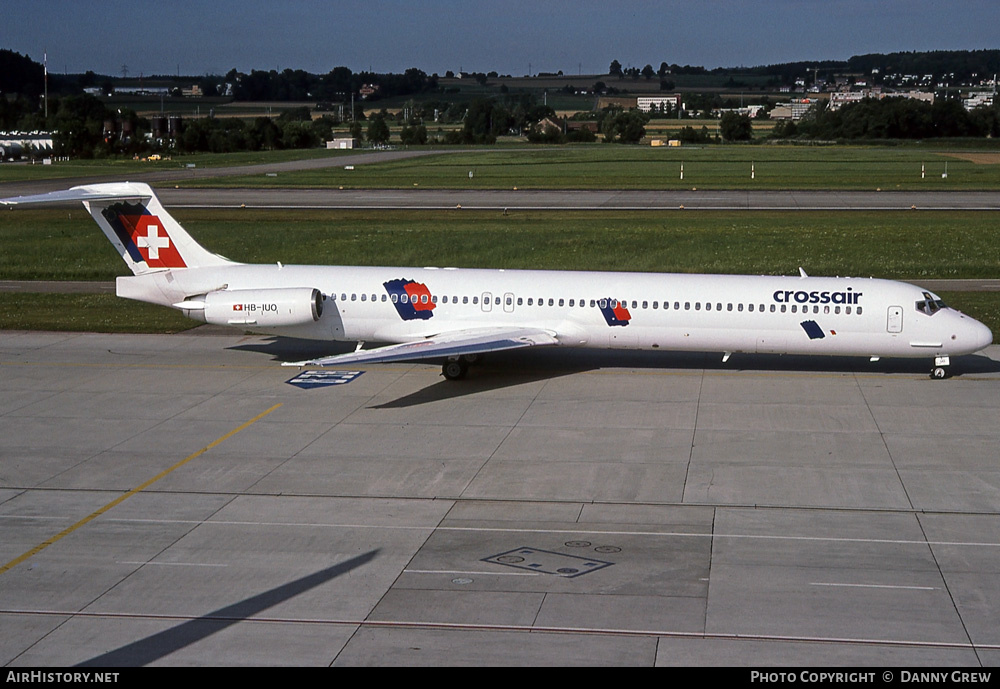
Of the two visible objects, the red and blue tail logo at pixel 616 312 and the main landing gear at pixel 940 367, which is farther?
the main landing gear at pixel 940 367

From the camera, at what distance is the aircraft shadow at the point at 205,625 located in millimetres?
14500

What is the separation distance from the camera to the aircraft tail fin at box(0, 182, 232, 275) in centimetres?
3120

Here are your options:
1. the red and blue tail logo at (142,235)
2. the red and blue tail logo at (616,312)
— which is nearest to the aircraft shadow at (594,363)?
the red and blue tail logo at (616,312)

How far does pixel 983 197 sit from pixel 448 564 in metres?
65.3

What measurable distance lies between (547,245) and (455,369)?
24.4m

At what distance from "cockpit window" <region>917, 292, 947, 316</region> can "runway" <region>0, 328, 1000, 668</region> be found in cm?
207

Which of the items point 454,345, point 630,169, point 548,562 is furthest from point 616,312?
point 630,169

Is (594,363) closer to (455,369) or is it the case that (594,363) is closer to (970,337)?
(455,369)

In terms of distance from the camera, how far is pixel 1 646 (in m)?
14.8

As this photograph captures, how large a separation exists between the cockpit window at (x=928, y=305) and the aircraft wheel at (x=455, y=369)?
12.6 meters

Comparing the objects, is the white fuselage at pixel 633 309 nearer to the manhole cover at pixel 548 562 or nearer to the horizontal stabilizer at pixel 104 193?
the horizontal stabilizer at pixel 104 193

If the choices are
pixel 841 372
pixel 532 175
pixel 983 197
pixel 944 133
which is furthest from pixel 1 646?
pixel 944 133
